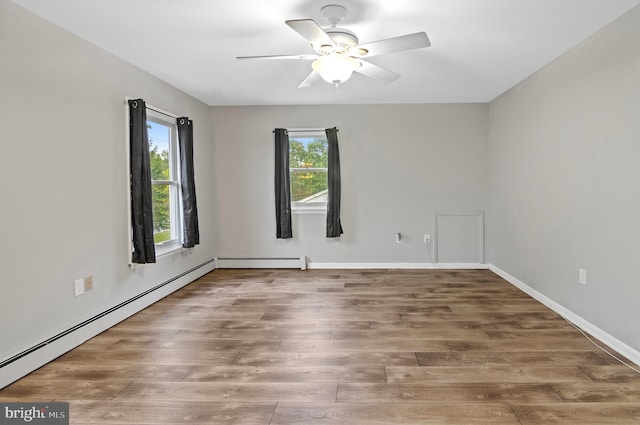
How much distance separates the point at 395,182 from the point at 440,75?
1.72 meters


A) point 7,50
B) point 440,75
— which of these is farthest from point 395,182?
point 7,50

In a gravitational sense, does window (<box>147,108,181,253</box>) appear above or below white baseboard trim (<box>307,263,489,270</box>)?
above

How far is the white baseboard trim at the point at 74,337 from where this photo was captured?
229cm

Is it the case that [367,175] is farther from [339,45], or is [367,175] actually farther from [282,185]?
[339,45]

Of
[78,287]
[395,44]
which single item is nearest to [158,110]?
[78,287]

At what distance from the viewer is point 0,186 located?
2.23 meters

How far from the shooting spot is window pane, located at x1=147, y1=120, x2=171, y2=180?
13.5 feet

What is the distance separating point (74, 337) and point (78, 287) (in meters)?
0.35

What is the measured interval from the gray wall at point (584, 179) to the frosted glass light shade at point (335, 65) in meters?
1.79

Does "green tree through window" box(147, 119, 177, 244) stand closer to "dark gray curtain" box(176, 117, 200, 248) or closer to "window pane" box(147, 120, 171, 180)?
"window pane" box(147, 120, 171, 180)

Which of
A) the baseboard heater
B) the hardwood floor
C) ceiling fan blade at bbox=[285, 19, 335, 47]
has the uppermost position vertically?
ceiling fan blade at bbox=[285, 19, 335, 47]

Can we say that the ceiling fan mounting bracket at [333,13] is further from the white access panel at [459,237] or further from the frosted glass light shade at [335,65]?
the white access panel at [459,237]

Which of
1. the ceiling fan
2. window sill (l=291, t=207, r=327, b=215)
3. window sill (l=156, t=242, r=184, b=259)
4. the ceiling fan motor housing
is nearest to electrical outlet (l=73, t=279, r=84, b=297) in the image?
window sill (l=156, t=242, r=184, b=259)

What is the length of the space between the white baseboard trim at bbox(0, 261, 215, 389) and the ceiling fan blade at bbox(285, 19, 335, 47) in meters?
2.54
